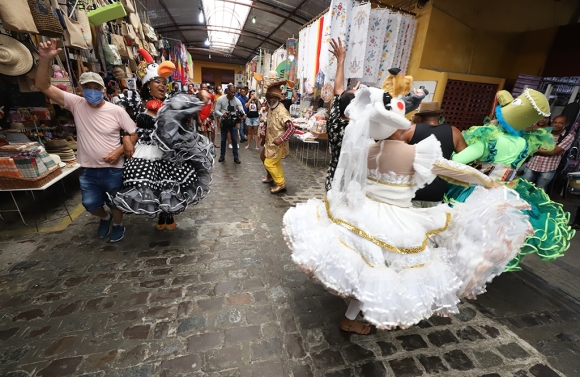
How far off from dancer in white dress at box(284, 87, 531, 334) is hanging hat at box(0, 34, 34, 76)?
4.38 metres

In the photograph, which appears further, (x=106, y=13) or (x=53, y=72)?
(x=106, y=13)

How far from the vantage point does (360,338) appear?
222 centimetres

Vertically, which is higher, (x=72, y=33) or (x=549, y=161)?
(x=72, y=33)

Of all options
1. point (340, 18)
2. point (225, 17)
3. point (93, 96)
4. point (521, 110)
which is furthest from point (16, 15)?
point (225, 17)

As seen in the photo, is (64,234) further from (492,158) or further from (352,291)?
(492,158)

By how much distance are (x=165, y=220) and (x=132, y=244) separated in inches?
21.8

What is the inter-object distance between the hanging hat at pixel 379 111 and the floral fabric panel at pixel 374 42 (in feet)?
14.2

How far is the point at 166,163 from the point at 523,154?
12.8 ft

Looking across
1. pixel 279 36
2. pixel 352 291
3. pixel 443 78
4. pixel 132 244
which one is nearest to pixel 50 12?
pixel 132 244

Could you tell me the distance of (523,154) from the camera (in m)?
2.68

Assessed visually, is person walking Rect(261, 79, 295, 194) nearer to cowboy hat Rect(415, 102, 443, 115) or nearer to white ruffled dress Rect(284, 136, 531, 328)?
cowboy hat Rect(415, 102, 443, 115)

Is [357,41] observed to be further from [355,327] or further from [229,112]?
[355,327]

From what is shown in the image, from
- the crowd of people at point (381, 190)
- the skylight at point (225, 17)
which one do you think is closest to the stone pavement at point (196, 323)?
the crowd of people at point (381, 190)

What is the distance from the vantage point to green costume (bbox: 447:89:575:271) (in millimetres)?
2328
